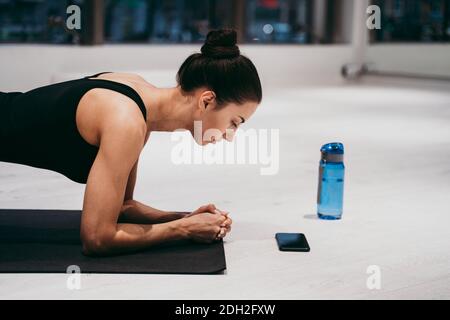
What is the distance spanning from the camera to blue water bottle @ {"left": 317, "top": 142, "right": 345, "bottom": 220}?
8.27 ft

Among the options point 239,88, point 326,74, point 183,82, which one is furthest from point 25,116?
point 326,74

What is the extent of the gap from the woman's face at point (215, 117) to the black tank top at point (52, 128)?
17cm

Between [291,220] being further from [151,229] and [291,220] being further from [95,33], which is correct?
[95,33]

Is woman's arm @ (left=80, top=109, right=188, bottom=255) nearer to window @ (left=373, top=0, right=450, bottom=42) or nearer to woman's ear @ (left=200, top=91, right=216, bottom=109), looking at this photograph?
woman's ear @ (left=200, top=91, right=216, bottom=109)

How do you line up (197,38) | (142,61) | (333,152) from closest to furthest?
1. (333,152)
2. (142,61)
3. (197,38)

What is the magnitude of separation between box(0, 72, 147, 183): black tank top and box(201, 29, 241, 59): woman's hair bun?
0.25 m

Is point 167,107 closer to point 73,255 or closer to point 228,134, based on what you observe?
point 228,134

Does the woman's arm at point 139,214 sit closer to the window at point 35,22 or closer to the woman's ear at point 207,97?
the woman's ear at point 207,97

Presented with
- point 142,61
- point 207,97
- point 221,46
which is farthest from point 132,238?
point 142,61

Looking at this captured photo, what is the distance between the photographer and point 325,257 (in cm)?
215

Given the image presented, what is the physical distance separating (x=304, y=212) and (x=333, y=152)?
0.33 m

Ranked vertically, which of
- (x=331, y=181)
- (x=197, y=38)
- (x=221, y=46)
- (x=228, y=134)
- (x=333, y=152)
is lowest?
(x=331, y=181)

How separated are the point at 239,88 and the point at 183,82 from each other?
179 millimetres

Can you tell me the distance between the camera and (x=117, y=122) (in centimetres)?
185
